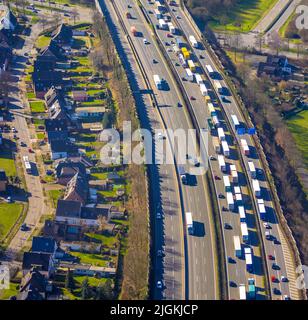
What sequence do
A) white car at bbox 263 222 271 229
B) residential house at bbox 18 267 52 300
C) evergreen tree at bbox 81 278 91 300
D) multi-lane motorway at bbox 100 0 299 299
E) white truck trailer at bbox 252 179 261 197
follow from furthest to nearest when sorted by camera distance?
1. white truck trailer at bbox 252 179 261 197
2. white car at bbox 263 222 271 229
3. multi-lane motorway at bbox 100 0 299 299
4. evergreen tree at bbox 81 278 91 300
5. residential house at bbox 18 267 52 300

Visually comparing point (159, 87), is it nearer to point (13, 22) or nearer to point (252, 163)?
point (252, 163)

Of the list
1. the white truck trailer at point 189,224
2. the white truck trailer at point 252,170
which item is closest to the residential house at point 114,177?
the white truck trailer at point 189,224

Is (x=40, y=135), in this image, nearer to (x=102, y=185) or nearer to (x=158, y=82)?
(x=102, y=185)

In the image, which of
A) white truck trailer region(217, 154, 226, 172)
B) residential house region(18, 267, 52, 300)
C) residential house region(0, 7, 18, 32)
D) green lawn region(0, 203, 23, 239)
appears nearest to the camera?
residential house region(18, 267, 52, 300)

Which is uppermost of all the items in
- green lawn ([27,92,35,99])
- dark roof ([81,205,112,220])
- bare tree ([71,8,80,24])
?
dark roof ([81,205,112,220])

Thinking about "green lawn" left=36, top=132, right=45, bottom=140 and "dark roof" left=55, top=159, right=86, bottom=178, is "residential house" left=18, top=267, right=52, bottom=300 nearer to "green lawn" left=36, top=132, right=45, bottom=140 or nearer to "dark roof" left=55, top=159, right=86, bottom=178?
"dark roof" left=55, top=159, right=86, bottom=178

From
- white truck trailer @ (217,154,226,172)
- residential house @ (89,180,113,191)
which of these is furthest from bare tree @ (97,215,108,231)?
white truck trailer @ (217,154,226,172)

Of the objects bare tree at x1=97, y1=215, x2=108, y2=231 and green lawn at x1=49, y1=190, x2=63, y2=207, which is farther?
green lawn at x1=49, y1=190, x2=63, y2=207
